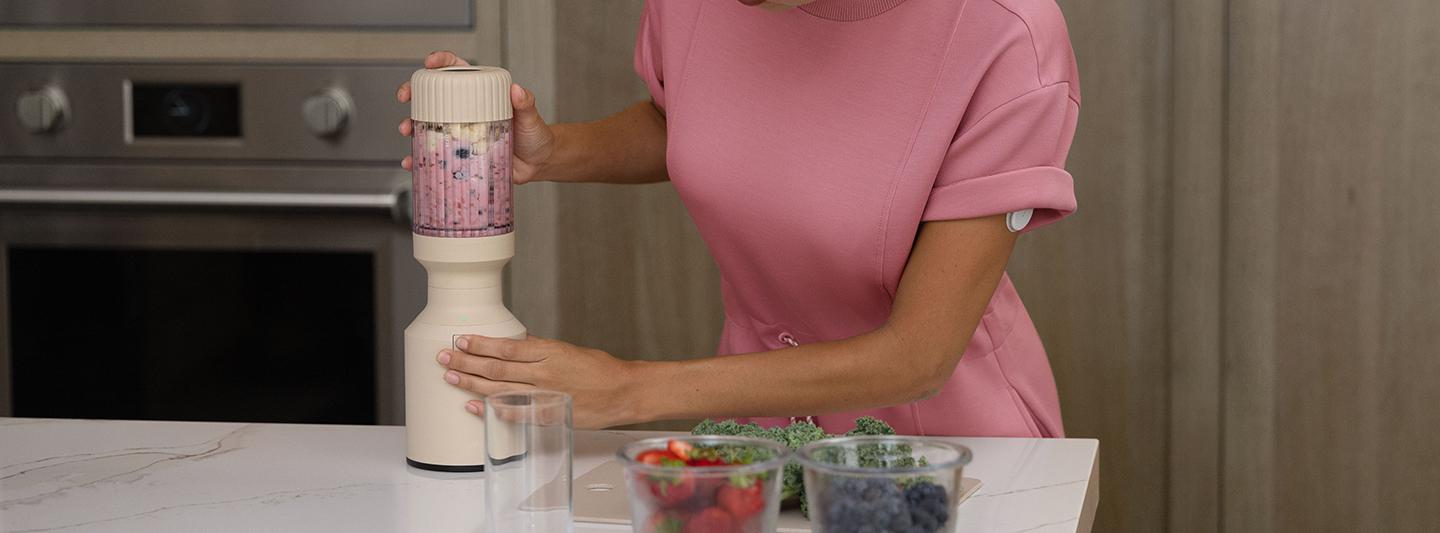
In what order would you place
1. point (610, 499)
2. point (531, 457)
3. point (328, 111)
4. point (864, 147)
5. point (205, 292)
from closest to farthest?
point (531, 457)
point (610, 499)
point (864, 147)
point (328, 111)
point (205, 292)

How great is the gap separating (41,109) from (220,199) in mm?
289

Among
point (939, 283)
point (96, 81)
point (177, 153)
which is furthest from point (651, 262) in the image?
point (939, 283)

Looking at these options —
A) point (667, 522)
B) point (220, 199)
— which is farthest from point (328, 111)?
point (667, 522)

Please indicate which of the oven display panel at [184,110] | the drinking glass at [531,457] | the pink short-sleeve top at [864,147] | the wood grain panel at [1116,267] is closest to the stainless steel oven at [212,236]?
the oven display panel at [184,110]

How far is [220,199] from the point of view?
2.17 meters

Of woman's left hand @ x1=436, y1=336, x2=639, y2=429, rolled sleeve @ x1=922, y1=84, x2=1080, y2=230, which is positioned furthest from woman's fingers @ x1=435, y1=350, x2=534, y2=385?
rolled sleeve @ x1=922, y1=84, x2=1080, y2=230

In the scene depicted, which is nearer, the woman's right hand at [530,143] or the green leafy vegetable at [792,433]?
the green leafy vegetable at [792,433]

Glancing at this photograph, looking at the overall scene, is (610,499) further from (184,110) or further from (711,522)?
(184,110)

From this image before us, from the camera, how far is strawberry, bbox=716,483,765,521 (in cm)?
83

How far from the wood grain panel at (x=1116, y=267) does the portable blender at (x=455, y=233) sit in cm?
110

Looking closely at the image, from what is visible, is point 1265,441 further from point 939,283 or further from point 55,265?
point 55,265

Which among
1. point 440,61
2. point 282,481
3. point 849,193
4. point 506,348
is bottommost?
point 282,481

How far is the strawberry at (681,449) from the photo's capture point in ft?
2.85

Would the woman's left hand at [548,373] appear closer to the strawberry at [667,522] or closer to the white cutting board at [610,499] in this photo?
the white cutting board at [610,499]
